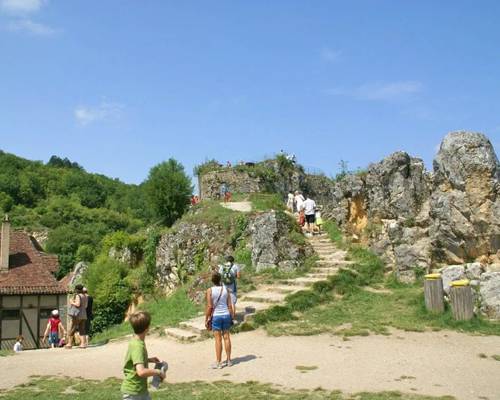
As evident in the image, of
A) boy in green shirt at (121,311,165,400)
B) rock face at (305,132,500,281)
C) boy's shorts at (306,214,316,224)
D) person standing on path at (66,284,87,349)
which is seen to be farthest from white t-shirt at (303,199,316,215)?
boy in green shirt at (121,311,165,400)

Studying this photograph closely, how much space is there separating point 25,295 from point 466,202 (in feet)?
69.7

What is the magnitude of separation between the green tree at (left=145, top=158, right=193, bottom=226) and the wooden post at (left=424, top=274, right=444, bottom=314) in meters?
16.4

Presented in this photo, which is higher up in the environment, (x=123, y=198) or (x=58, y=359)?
(x=123, y=198)

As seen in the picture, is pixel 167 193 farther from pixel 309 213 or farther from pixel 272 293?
pixel 272 293

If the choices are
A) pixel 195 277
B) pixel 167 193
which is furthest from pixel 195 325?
pixel 167 193

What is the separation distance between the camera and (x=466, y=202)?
12.5 metres

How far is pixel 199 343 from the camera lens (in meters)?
10.3

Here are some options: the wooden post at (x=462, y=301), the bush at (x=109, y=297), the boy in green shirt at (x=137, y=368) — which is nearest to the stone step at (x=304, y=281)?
the wooden post at (x=462, y=301)

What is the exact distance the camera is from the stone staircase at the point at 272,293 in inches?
441

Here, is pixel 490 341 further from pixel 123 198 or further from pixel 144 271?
pixel 123 198

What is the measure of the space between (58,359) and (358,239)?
→ 35.3 ft

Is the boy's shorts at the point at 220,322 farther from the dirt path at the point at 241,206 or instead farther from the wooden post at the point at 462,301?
the dirt path at the point at 241,206

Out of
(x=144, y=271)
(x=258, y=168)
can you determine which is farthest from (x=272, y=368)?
(x=258, y=168)

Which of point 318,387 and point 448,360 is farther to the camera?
point 448,360
